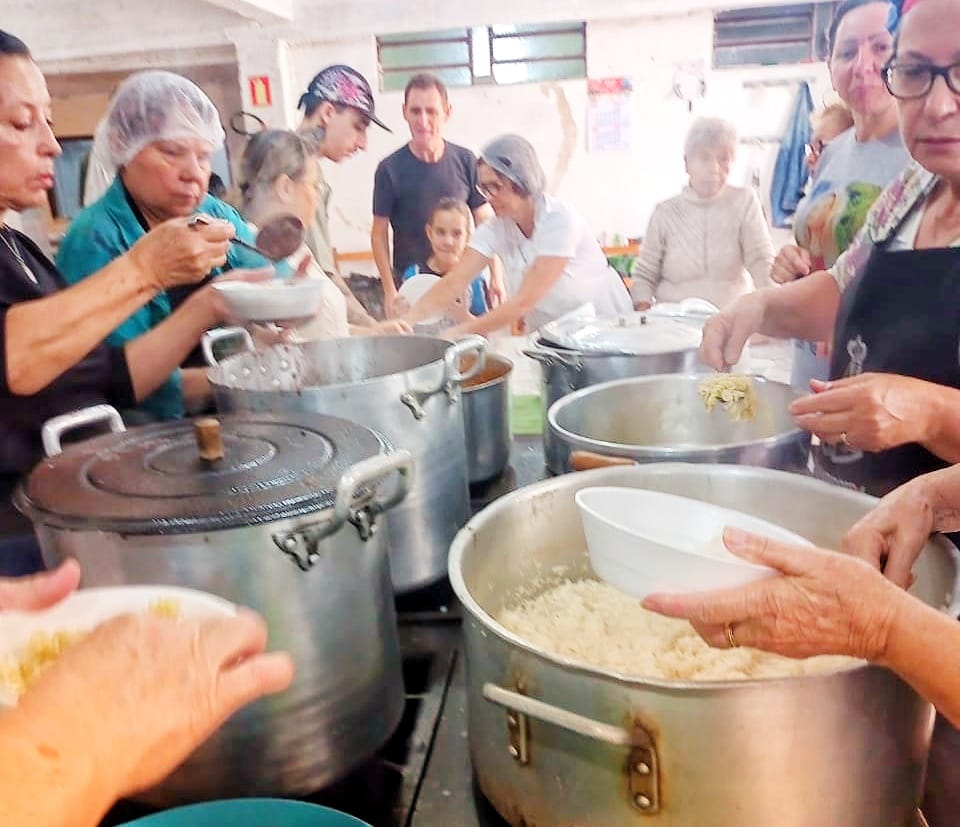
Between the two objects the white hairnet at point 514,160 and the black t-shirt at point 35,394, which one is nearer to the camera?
the black t-shirt at point 35,394

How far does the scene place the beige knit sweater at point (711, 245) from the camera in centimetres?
329

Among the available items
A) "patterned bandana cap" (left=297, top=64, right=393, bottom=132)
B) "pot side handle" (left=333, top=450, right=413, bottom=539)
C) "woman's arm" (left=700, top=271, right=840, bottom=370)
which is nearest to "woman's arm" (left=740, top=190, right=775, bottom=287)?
"patterned bandana cap" (left=297, top=64, right=393, bottom=132)

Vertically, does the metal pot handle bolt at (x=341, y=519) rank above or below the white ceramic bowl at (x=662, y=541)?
above

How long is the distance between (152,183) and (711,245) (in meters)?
2.34

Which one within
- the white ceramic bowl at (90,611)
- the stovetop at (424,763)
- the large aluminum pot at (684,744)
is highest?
the white ceramic bowl at (90,611)

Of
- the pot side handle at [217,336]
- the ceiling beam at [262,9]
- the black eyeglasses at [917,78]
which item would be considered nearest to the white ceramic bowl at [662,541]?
the black eyeglasses at [917,78]

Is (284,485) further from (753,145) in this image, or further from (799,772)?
(753,145)

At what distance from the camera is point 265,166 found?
244cm

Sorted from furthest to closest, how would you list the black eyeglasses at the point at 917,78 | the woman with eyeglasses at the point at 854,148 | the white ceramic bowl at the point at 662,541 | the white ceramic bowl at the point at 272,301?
the woman with eyeglasses at the point at 854,148, the white ceramic bowl at the point at 272,301, the black eyeglasses at the point at 917,78, the white ceramic bowl at the point at 662,541

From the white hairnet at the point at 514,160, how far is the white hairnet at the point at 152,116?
52.0 inches

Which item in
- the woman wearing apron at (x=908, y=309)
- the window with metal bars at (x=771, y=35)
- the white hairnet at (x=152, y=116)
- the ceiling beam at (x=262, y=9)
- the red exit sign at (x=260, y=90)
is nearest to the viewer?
the woman wearing apron at (x=908, y=309)

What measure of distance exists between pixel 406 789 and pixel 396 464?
0.35 metres

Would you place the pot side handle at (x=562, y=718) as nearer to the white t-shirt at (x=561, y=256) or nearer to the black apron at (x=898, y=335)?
the black apron at (x=898, y=335)

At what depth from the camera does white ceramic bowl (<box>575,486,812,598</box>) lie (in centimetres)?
72
